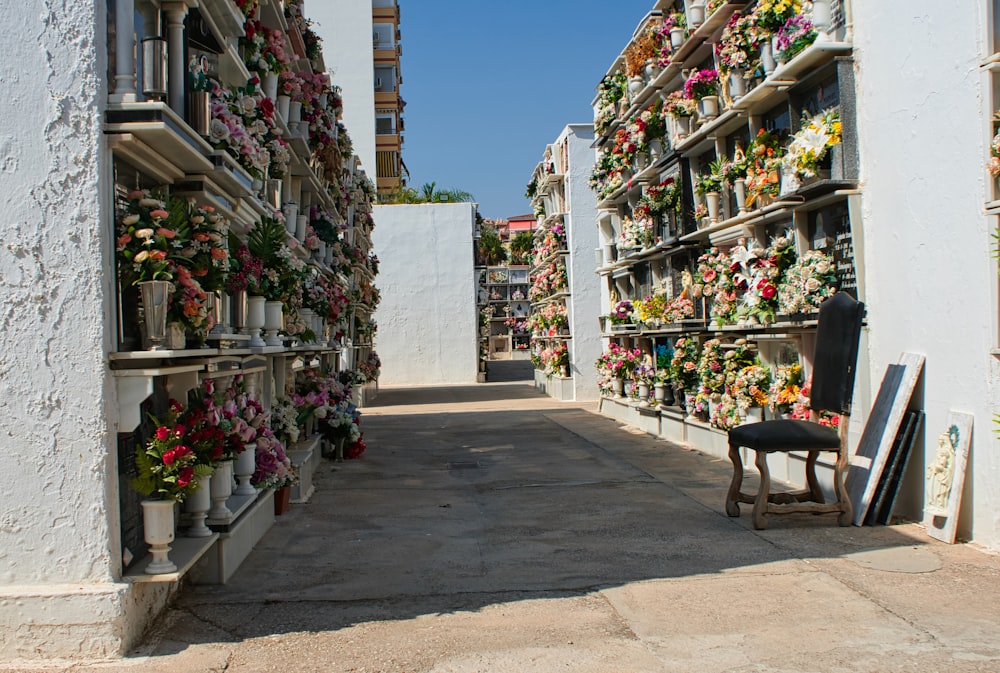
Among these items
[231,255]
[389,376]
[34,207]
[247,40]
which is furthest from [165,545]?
[389,376]

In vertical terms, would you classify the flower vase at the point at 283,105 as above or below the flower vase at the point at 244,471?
above

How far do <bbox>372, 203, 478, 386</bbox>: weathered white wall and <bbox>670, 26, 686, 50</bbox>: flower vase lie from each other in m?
20.5

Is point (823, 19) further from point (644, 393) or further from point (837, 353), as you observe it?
point (644, 393)

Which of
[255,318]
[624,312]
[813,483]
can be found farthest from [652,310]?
[255,318]

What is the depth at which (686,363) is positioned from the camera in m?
12.9

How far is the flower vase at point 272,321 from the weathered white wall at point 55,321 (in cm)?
331

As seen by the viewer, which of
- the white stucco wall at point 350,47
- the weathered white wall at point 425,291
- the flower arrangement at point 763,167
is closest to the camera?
the flower arrangement at point 763,167

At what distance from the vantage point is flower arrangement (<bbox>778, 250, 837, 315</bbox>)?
8.52 m

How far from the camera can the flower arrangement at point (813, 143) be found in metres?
8.22

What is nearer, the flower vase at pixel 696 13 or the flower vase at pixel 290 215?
the flower vase at pixel 290 215

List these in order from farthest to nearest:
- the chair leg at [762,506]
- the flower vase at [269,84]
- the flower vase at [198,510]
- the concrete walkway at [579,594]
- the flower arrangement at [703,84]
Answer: the flower arrangement at [703,84] → the flower vase at [269,84] → the chair leg at [762,506] → the flower vase at [198,510] → the concrete walkway at [579,594]

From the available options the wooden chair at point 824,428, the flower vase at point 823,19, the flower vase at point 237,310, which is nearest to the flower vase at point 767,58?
the flower vase at point 823,19

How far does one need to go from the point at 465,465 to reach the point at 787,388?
14.4ft

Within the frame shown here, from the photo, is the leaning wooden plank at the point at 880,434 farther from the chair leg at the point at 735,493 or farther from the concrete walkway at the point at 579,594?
the chair leg at the point at 735,493
